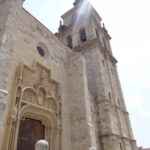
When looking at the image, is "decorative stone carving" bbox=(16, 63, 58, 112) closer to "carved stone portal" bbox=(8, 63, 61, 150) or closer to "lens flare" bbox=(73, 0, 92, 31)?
"carved stone portal" bbox=(8, 63, 61, 150)

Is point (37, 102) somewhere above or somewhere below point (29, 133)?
above

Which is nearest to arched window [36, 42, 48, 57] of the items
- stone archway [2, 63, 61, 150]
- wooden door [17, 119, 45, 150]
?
stone archway [2, 63, 61, 150]

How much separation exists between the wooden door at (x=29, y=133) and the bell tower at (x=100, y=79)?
2.90 meters

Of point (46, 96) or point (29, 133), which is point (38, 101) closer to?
point (46, 96)

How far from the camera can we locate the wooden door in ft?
21.4

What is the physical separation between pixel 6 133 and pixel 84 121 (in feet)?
12.7

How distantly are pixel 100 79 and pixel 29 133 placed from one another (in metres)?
7.33

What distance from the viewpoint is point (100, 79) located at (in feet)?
42.2

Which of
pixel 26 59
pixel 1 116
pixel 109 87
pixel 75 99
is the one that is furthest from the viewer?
pixel 109 87

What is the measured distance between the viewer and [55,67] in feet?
30.4

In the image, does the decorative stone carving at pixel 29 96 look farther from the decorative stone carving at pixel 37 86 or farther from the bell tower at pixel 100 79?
the bell tower at pixel 100 79

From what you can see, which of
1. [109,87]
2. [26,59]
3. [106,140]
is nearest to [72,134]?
[106,140]

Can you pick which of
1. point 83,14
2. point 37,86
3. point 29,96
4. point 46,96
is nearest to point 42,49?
point 37,86

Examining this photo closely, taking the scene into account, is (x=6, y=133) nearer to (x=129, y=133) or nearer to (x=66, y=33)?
(x=129, y=133)
